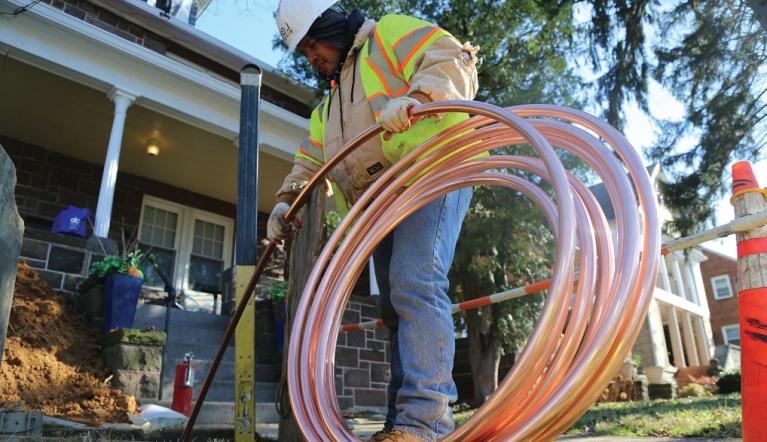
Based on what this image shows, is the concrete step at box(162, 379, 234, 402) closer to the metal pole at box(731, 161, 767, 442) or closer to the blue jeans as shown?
the blue jeans

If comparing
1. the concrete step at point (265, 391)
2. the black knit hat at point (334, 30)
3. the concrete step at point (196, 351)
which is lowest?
the concrete step at point (265, 391)

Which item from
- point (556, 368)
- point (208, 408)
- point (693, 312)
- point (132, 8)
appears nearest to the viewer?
point (556, 368)

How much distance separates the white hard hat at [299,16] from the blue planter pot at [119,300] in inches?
145

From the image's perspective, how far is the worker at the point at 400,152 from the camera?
164 cm

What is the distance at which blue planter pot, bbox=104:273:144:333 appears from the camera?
5.04 m

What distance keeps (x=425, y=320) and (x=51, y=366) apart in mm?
3495

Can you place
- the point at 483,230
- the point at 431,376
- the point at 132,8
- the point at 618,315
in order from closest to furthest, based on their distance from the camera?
the point at 618,315 → the point at 431,376 → the point at 483,230 → the point at 132,8

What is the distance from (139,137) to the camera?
870cm

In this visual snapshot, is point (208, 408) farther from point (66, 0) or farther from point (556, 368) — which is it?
point (66, 0)

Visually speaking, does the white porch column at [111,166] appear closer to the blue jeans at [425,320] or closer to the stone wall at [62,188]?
the stone wall at [62,188]

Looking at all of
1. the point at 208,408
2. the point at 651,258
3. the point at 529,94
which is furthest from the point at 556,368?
the point at 529,94

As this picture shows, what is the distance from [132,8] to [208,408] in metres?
7.06

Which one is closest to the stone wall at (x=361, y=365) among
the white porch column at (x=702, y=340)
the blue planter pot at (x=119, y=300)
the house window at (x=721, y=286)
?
the blue planter pot at (x=119, y=300)

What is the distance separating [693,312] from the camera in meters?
21.0
